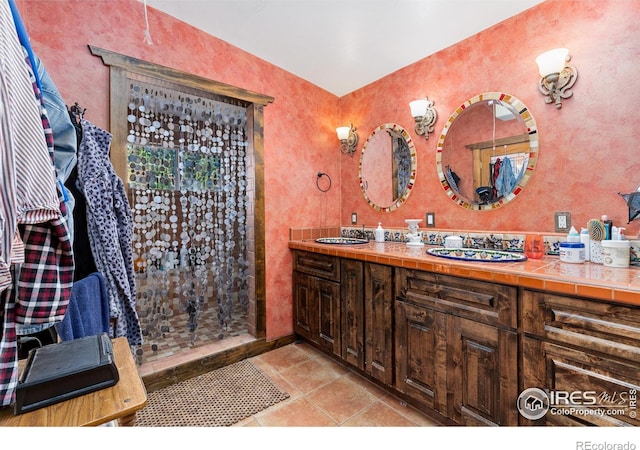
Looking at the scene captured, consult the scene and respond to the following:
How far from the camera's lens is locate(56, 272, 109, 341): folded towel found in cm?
112

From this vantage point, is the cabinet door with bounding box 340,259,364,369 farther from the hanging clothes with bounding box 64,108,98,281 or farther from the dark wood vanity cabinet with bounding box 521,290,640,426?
the hanging clothes with bounding box 64,108,98,281

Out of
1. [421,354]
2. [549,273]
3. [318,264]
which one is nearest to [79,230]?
[318,264]

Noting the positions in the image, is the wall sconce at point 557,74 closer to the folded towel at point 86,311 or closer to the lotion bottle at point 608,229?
the lotion bottle at point 608,229

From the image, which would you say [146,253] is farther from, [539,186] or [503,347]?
[539,186]

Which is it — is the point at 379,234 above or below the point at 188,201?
below

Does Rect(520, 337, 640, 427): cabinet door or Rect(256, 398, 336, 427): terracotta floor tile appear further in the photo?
Rect(256, 398, 336, 427): terracotta floor tile

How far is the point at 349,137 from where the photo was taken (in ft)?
10.0

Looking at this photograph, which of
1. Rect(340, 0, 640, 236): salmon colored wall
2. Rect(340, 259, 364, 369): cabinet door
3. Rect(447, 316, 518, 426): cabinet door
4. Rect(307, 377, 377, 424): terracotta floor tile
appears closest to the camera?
Rect(447, 316, 518, 426): cabinet door

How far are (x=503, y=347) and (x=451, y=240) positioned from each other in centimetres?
89

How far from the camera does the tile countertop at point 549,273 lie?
108 centimetres

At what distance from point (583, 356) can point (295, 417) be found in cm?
150

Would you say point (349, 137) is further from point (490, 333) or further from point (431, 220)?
point (490, 333)

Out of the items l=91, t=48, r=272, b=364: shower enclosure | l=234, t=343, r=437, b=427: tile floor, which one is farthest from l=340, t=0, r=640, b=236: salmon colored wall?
l=91, t=48, r=272, b=364: shower enclosure

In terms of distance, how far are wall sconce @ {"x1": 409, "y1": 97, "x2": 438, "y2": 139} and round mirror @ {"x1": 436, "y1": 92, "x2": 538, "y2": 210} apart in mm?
130
